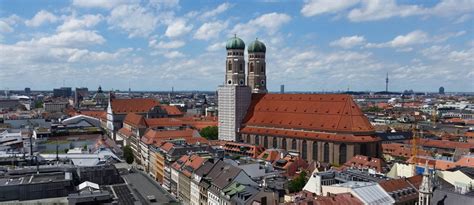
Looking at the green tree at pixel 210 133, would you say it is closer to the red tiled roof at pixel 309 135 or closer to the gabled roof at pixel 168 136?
the red tiled roof at pixel 309 135

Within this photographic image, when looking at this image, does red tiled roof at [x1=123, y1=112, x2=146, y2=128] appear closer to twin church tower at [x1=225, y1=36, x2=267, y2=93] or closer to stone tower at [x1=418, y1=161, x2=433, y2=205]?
twin church tower at [x1=225, y1=36, x2=267, y2=93]

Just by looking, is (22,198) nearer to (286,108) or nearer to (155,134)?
(155,134)

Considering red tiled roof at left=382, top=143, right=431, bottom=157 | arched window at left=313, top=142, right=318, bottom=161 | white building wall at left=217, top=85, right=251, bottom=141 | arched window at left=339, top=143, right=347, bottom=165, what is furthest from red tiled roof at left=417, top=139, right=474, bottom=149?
white building wall at left=217, top=85, right=251, bottom=141

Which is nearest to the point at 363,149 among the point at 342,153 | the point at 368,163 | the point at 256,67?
the point at 342,153

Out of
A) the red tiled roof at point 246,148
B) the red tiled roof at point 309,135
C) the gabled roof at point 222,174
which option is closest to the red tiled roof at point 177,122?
the red tiled roof at point 309,135

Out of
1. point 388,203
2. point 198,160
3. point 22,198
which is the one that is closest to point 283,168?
point 198,160

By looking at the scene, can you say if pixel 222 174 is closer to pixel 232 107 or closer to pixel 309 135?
pixel 309 135

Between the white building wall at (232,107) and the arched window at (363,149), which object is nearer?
the arched window at (363,149)
